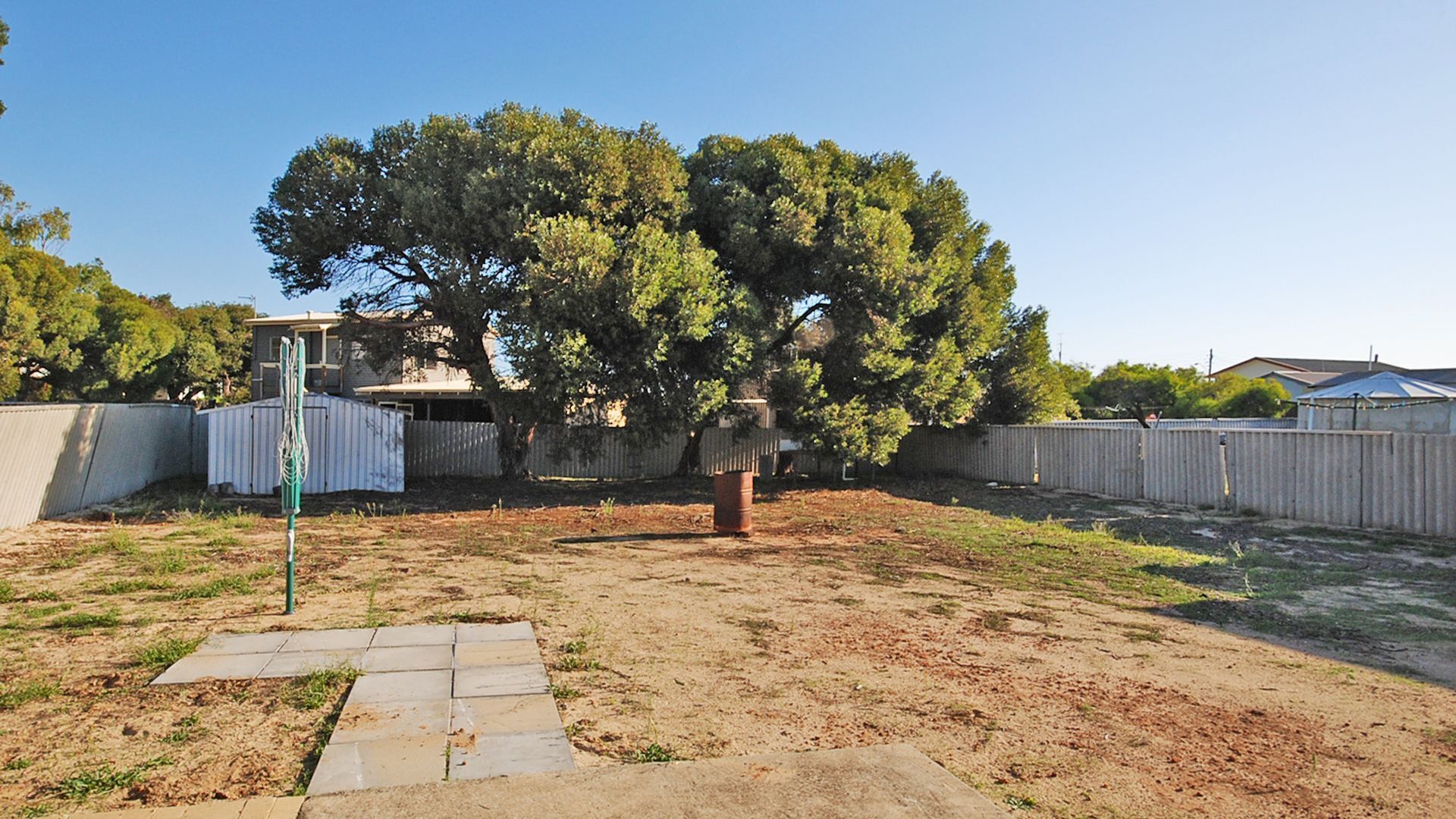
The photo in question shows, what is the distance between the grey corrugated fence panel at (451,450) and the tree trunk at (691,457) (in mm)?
4682

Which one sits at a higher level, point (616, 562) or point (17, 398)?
point (17, 398)

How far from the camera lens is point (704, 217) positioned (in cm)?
1886

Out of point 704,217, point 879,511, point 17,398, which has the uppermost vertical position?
point 704,217

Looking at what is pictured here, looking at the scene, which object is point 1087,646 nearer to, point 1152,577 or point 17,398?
point 1152,577

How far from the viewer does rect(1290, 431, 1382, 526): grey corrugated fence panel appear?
40.8ft

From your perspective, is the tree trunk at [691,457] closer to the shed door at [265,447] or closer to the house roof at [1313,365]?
the shed door at [265,447]

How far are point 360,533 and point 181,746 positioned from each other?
855cm

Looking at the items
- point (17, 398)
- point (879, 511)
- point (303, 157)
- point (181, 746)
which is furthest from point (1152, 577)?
point (17, 398)

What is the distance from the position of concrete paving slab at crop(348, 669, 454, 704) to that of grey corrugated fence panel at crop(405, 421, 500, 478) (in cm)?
1724

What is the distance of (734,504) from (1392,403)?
18504 mm

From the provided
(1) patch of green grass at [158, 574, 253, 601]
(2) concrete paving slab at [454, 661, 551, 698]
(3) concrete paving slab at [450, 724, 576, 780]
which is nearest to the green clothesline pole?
(1) patch of green grass at [158, 574, 253, 601]

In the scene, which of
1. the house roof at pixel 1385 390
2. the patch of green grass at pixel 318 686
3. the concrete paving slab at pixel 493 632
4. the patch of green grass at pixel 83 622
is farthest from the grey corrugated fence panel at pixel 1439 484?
the patch of green grass at pixel 83 622

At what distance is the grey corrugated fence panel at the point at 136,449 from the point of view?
582 inches

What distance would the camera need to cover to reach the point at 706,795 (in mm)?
3668
